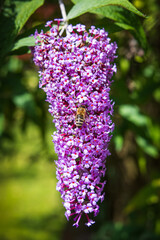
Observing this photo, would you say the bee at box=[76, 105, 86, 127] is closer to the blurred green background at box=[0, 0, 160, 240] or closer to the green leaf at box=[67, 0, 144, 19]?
the green leaf at box=[67, 0, 144, 19]

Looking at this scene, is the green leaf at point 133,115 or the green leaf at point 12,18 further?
the green leaf at point 133,115

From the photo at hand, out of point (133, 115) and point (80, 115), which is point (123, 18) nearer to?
point (80, 115)

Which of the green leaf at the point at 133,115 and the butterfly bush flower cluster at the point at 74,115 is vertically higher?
the green leaf at the point at 133,115

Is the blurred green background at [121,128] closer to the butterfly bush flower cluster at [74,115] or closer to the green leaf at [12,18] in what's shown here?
the green leaf at [12,18]

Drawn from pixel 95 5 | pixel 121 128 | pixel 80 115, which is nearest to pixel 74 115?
pixel 80 115

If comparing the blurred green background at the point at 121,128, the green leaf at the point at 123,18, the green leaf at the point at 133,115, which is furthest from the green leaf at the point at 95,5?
the green leaf at the point at 133,115

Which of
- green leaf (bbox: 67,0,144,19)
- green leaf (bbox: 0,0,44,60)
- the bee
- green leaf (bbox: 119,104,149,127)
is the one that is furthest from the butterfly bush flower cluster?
green leaf (bbox: 119,104,149,127)
